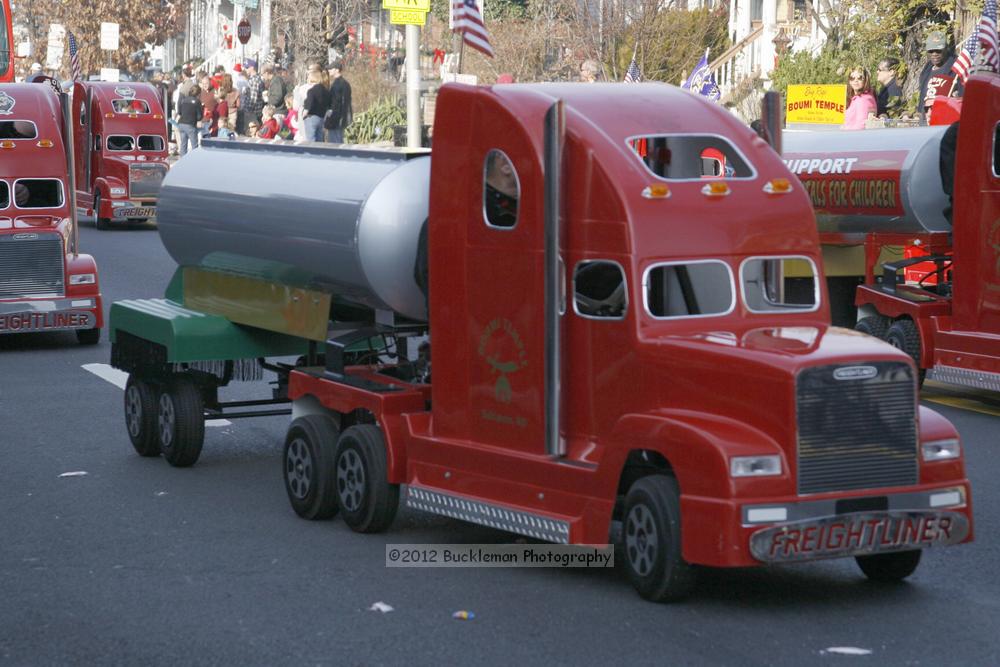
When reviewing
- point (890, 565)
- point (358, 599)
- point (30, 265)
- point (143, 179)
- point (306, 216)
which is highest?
point (143, 179)

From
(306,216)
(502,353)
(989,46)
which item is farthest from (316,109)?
(502,353)

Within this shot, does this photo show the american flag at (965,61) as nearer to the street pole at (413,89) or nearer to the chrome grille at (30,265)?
the street pole at (413,89)

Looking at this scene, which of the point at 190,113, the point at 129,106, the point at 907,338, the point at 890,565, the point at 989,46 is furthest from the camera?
the point at 190,113

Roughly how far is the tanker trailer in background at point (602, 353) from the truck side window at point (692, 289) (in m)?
0.01

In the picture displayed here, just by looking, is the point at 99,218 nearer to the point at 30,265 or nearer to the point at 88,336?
the point at 88,336

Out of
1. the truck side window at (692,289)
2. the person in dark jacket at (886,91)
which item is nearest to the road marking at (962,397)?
the truck side window at (692,289)

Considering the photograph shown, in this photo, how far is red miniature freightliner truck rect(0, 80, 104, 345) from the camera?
19031 millimetres

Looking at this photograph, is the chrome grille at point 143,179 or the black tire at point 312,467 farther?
the chrome grille at point 143,179

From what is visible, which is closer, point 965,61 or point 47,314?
point 47,314

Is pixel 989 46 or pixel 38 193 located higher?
pixel 989 46

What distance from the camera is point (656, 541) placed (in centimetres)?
800

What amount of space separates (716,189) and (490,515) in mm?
1985

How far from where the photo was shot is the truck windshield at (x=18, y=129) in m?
19.7

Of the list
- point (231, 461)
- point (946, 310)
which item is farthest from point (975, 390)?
point (231, 461)
